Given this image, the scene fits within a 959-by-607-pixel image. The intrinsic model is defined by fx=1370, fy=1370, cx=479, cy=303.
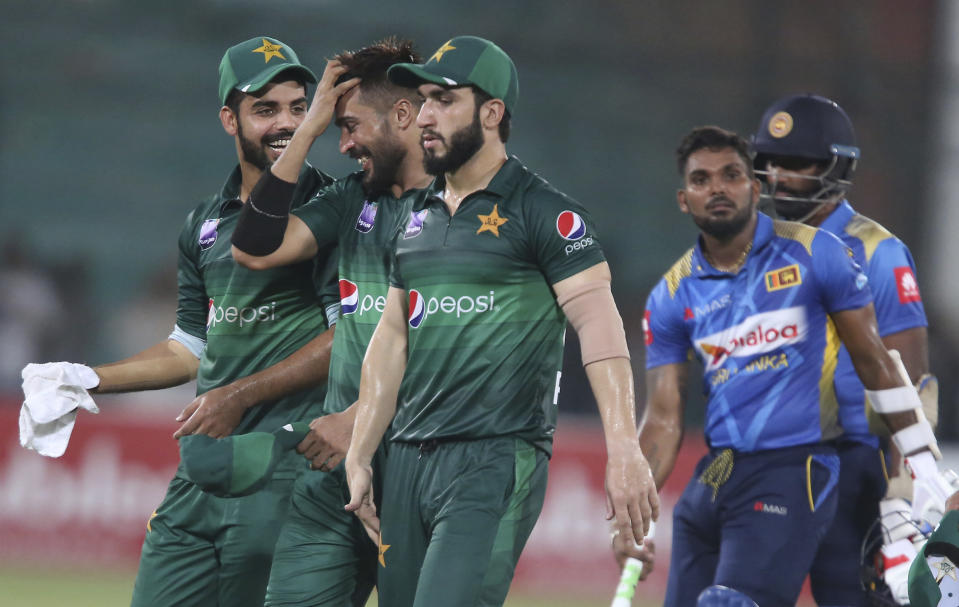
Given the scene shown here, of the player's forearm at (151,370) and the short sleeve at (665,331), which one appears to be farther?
the short sleeve at (665,331)

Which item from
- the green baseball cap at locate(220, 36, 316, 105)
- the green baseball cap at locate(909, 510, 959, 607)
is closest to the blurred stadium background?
the green baseball cap at locate(220, 36, 316, 105)

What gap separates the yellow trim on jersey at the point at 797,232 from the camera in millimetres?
5375

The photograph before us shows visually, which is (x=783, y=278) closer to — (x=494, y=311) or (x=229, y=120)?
(x=494, y=311)

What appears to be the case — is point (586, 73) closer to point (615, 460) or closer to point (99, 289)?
point (99, 289)

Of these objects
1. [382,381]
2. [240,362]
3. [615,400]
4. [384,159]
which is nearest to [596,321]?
[615,400]

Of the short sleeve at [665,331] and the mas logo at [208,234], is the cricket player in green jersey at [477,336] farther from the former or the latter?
the short sleeve at [665,331]

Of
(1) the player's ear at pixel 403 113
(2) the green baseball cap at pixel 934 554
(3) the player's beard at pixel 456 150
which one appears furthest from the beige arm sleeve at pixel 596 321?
(2) the green baseball cap at pixel 934 554

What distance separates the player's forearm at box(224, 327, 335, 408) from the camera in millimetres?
4926

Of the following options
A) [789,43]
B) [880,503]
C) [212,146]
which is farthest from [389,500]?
[789,43]

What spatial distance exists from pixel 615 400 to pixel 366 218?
1444 mm

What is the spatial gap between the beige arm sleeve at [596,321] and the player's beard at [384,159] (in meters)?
1.16

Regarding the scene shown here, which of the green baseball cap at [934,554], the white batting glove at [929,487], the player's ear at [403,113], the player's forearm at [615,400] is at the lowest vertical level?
the green baseball cap at [934,554]

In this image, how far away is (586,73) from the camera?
1541cm

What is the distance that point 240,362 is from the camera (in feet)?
16.9
